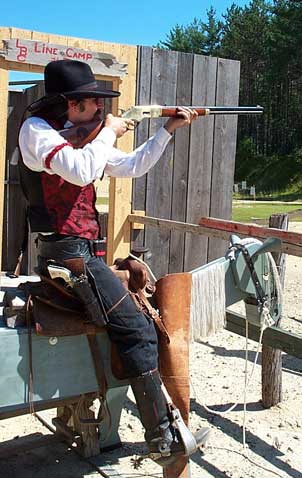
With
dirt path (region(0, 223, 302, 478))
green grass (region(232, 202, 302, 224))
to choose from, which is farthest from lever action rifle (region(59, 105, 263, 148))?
green grass (region(232, 202, 302, 224))

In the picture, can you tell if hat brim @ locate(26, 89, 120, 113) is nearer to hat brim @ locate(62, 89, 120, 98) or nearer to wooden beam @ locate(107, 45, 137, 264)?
hat brim @ locate(62, 89, 120, 98)

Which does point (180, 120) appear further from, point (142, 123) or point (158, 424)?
point (142, 123)

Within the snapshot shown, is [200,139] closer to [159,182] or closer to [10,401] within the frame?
[159,182]

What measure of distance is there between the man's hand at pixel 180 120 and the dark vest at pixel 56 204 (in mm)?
473

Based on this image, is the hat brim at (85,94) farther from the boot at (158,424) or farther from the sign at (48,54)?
the sign at (48,54)

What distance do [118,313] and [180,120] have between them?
929 mm

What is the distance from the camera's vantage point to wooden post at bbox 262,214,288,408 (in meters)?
4.33

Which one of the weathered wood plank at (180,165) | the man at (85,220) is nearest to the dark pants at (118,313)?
the man at (85,220)

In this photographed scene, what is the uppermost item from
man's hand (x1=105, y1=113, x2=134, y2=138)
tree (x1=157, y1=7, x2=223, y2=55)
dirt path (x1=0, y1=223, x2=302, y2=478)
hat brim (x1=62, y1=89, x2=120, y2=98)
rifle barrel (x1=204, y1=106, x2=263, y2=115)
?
tree (x1=157, y1=7, x2=223, y2=55)

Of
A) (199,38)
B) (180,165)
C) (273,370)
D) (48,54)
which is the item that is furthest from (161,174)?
(199,38)

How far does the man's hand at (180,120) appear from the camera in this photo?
2.88m

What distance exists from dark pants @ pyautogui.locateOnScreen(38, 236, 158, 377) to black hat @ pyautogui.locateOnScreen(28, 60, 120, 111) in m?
0.58

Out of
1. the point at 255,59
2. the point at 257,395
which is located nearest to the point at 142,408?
the point at 257,395

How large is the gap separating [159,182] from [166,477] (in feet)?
10.2
